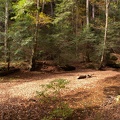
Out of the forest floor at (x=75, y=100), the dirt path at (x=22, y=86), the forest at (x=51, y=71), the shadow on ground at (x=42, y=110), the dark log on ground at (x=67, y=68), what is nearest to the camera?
the shadow on ground at (x=42, y=110)

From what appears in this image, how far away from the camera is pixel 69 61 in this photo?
22094 millimetres

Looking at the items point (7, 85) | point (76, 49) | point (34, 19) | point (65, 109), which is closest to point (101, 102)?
point (65, 109)

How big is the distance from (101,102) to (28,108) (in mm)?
3564

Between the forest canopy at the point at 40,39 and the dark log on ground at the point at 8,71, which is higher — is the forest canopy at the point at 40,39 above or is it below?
above

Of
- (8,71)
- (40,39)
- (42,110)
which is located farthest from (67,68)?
(42,110)

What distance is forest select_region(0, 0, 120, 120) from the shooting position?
32.1 feet

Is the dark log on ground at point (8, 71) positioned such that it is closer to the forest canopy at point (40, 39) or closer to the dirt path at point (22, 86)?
the forest canopy at point (40, 39)

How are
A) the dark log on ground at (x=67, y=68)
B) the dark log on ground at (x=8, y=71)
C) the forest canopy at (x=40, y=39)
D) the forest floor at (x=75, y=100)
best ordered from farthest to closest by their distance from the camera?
the dark log on ground at (x=67, y=68)
the forest canopy at (x=40, y=39)
the dark log on ground at (x=8, y=71)
the forest floor at (x=75, y=100)

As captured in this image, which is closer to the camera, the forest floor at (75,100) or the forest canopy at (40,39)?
the forest floor at (75,100)

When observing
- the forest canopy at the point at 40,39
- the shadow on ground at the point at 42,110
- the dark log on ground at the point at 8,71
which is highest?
the forest canopy at the point at 40,39

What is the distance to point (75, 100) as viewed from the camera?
11188 millimetres

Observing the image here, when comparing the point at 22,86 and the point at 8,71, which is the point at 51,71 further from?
the point at 22,86

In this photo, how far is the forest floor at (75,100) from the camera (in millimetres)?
9336

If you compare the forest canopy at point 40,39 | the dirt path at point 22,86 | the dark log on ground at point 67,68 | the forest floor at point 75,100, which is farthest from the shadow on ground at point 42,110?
the dark log on ground at point 67,68
